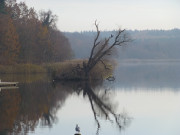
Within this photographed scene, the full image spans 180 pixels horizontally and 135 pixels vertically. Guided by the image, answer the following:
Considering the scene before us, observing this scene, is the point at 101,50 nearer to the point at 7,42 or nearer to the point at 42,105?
the point at 7,42

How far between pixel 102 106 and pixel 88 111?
356cm

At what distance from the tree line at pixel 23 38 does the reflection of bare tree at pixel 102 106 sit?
20465 mm

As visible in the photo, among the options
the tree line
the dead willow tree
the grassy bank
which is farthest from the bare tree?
the dead willow tree

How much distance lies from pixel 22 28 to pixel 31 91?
101 ft

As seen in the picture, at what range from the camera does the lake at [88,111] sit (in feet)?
77.2

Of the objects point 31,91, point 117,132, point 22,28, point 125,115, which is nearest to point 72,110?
point 125,115

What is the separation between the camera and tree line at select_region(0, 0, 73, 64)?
65.2 metres

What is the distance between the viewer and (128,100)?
36.8m

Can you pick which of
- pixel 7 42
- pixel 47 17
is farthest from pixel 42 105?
pixel 47 17

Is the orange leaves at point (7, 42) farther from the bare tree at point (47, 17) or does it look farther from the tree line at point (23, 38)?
the bare tree at point (47, 17)

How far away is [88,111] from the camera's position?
30.4 m

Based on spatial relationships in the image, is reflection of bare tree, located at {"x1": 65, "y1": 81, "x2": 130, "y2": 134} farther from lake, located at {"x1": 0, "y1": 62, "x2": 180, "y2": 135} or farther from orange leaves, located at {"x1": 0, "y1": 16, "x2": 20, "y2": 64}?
orange leaves, located at {"x1": 0, "y1": 16, "x2": 20, "y2": 64}

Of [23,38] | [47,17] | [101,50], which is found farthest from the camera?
[47,17]

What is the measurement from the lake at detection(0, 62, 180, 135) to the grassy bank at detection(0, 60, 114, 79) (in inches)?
259
